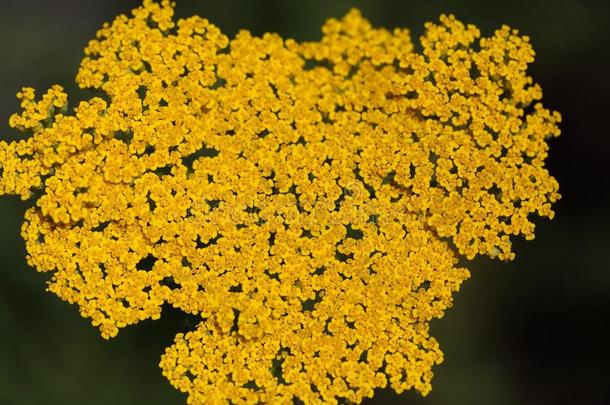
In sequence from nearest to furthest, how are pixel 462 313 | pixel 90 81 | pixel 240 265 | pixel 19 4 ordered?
pixel 240 265 < pixel 90 81 < pixel 462 313 < pixel 19 4

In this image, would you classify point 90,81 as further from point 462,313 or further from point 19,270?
point 462,313

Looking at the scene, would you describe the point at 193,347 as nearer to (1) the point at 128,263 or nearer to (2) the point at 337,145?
(1) the point at 128,263

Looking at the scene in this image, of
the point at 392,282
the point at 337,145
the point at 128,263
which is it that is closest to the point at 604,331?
the point at 392,282

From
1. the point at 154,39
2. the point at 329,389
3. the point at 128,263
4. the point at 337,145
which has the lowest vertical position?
the point at 329,389

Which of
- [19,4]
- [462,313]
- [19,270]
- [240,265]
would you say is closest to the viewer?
[240,265]

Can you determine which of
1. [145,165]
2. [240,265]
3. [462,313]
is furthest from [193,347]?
[462,313]

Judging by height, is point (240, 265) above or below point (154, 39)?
below

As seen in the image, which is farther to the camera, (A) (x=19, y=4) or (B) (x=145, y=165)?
(A) (x=19, y=4)
